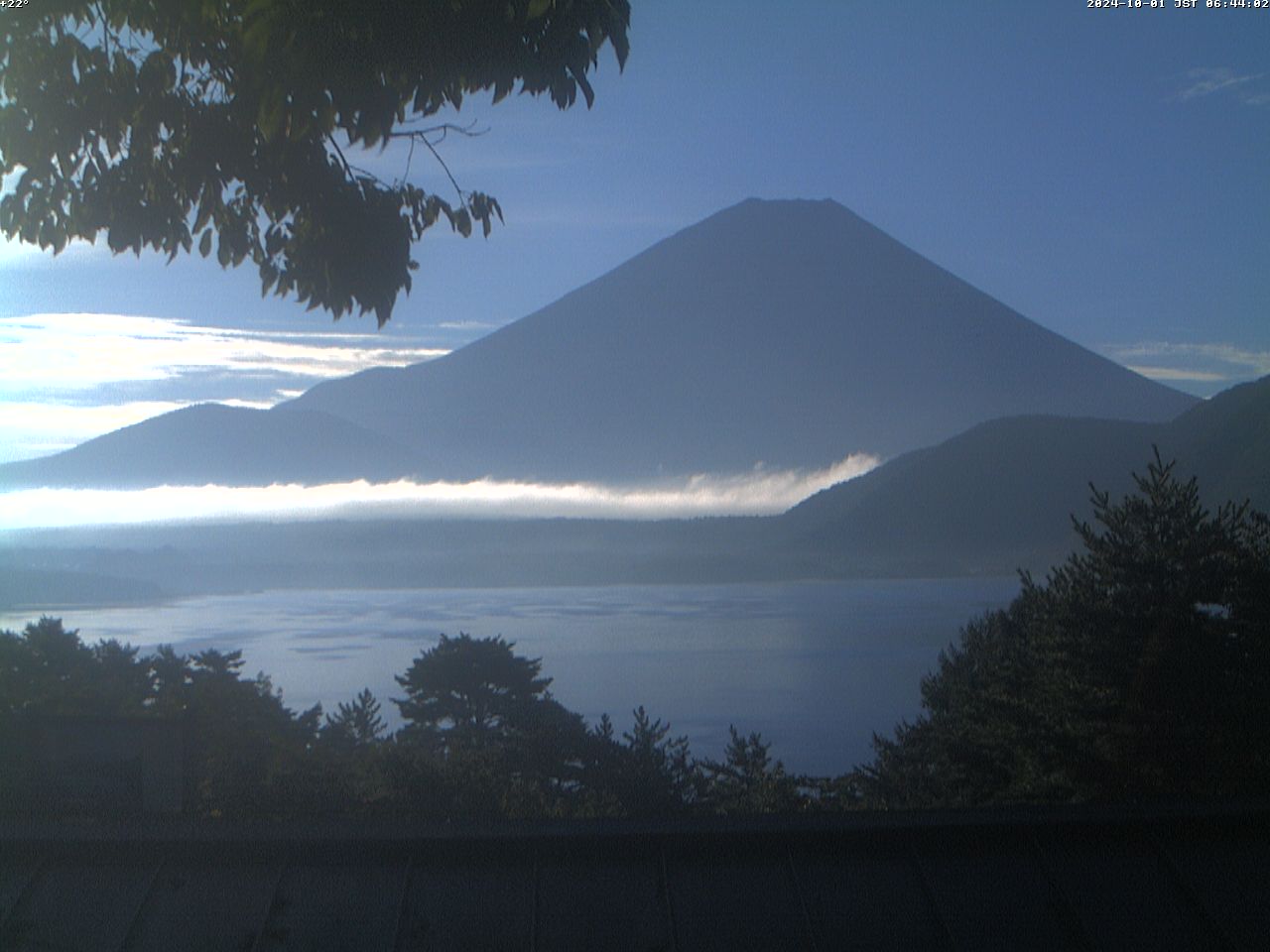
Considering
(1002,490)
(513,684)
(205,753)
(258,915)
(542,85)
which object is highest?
(542,85)

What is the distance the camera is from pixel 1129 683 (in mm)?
12359

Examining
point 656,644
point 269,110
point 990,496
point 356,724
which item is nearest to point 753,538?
point 990,496

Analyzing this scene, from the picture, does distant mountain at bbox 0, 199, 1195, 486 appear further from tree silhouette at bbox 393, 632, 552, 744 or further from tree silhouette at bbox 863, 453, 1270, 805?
tree silhouette at bbox 863, 453, 1270, 805

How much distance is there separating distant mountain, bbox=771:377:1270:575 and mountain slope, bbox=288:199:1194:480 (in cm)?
1179

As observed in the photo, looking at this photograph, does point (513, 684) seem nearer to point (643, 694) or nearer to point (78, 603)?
point (643, 694)

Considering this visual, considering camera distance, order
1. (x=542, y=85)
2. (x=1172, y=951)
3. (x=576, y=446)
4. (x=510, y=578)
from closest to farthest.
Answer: (x=1172, y=951), (x=542, y=85), (x=510, y=578), (x=576, y=446)

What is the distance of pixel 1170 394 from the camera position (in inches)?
1437

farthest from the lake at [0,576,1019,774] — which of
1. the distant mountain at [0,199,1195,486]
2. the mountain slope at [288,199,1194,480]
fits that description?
the mountain slope at [288,199,1194,480]

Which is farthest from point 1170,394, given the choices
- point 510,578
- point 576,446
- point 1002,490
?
point 510,578

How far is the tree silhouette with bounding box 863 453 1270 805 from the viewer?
11.6 meters

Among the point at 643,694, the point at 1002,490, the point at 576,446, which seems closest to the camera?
the point at 643,694

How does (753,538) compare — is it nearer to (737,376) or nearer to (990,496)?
(990,496)

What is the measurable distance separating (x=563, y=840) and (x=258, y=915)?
3.56ft

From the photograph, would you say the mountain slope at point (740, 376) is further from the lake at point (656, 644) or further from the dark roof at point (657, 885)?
the dark roof at point (657, 885)
